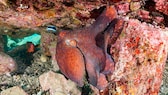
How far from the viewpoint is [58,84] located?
4.20 metres

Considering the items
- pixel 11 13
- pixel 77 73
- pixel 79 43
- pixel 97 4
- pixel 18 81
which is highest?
pixel 97 4

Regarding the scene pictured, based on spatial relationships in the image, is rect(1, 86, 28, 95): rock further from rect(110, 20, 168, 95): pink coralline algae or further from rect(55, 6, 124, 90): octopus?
rect(110, 20, 168, 95): pink coralline algae

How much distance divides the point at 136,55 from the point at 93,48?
47 cm

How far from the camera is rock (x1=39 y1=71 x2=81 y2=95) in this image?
417 centimetres

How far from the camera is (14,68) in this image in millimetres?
4895

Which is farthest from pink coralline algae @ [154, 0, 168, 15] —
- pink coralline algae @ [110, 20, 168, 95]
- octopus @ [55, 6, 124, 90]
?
octopus @ [55, 6, 124, 90]

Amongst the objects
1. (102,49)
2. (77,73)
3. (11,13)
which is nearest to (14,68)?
(11,13)

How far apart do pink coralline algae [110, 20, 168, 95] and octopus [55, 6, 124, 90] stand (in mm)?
79

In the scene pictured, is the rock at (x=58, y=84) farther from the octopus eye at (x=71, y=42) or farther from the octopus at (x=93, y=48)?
the octopus eye at (x=71, y=42)

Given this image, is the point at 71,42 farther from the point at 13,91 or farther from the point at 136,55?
the point at 13,91

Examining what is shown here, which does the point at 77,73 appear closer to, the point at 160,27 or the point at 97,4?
the point at 97,4

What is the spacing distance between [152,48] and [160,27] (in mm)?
248

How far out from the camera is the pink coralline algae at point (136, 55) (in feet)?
7.43

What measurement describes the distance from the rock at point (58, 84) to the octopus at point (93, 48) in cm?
158
